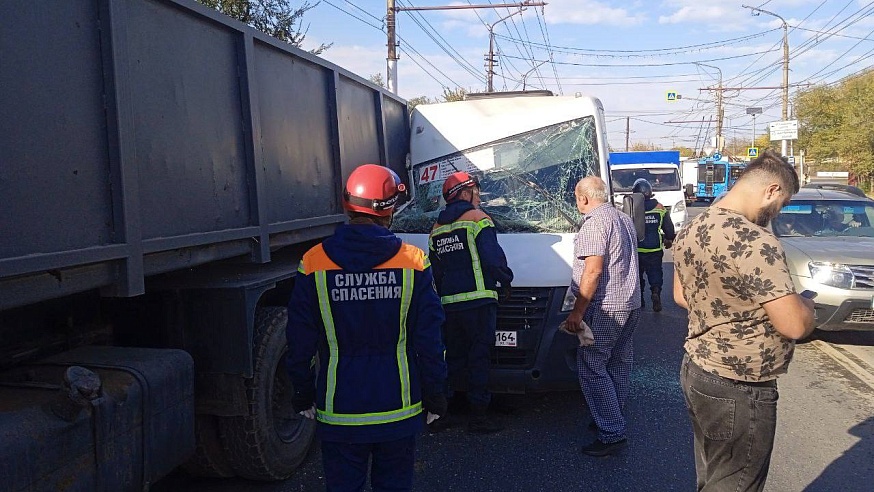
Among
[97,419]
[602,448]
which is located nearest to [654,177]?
Result: [602,448]

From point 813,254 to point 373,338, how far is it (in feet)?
A: 21.0

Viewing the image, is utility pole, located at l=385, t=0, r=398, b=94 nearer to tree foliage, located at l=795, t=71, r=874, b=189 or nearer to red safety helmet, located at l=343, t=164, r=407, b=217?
red safety helmet, located at l=343, t=164, r=407, b=217

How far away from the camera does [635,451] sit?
4691mm

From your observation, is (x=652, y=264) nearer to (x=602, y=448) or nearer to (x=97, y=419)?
(x=602, y=448)

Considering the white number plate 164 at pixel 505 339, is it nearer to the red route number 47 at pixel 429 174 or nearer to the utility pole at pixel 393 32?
the red route number 47 at pixel 429 174

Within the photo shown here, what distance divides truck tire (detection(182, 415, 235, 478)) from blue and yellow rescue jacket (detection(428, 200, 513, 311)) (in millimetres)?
1746

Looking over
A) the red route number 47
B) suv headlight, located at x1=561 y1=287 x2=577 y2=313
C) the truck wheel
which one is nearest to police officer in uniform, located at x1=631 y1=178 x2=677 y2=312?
the red route number 47

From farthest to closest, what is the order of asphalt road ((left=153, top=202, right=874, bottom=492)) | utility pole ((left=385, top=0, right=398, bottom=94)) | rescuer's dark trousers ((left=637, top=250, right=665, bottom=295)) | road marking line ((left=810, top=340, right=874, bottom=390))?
utility pole ((left=385, top=0, right=398, bottom=94)) → rescuer's dark trousers ((left=637, top=250, right=665, bottom=295)) → road marking line ((left=810, top=340, right=874, bottom=390)) → asphalt road ((left=153, top=202, right=874, bottom=492))

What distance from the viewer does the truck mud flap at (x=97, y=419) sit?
239 centimetres

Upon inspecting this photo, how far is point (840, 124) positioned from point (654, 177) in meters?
31.1

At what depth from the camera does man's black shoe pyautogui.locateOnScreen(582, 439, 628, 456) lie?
4598mm

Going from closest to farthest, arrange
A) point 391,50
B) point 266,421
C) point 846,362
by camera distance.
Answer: point 266,421
point 846,362
point 391,50

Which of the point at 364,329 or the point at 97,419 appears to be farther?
the point at 364,329

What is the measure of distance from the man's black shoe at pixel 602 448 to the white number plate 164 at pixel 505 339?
0.88 m
